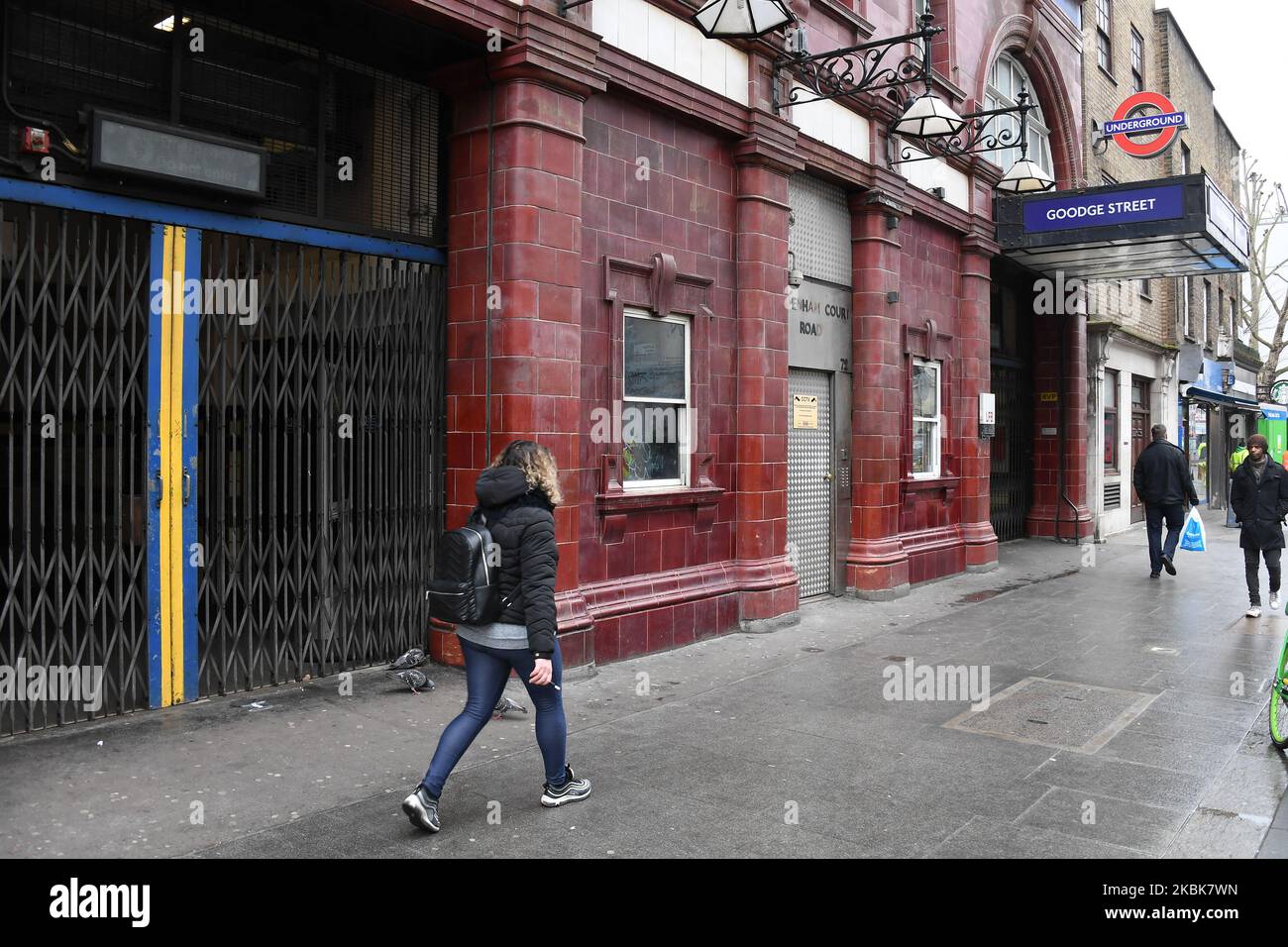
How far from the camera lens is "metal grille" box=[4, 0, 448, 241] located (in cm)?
598

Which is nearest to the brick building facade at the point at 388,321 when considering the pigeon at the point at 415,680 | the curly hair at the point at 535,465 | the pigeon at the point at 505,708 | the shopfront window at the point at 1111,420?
the pigeon at the point at 415,680

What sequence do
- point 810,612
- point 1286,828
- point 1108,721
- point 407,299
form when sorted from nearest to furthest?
point 1286,828 < point 1108,721 < point 407,299 < point 810,612

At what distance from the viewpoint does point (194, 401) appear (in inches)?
255

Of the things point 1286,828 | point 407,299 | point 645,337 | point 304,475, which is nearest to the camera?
point 1286,828

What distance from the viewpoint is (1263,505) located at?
10711 millimetres

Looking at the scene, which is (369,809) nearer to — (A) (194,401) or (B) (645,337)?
(A) (194,401)

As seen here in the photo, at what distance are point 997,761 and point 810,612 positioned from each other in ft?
17.2

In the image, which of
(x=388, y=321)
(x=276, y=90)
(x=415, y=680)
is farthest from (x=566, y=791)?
(x=276, y=90)

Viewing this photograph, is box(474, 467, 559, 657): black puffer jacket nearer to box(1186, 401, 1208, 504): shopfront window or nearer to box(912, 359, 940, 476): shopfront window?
box(912, 359, 940, 476): shopfront window

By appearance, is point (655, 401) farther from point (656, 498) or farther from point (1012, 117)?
point (1012, 117)

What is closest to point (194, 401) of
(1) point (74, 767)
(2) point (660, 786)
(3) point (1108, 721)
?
(1) point (74, 767)

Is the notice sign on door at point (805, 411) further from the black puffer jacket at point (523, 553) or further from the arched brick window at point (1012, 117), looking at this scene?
the black puffer jacket at point (523, 553)

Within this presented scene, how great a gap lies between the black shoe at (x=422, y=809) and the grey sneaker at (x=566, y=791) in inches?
23.1

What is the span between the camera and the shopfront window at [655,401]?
881 cm
